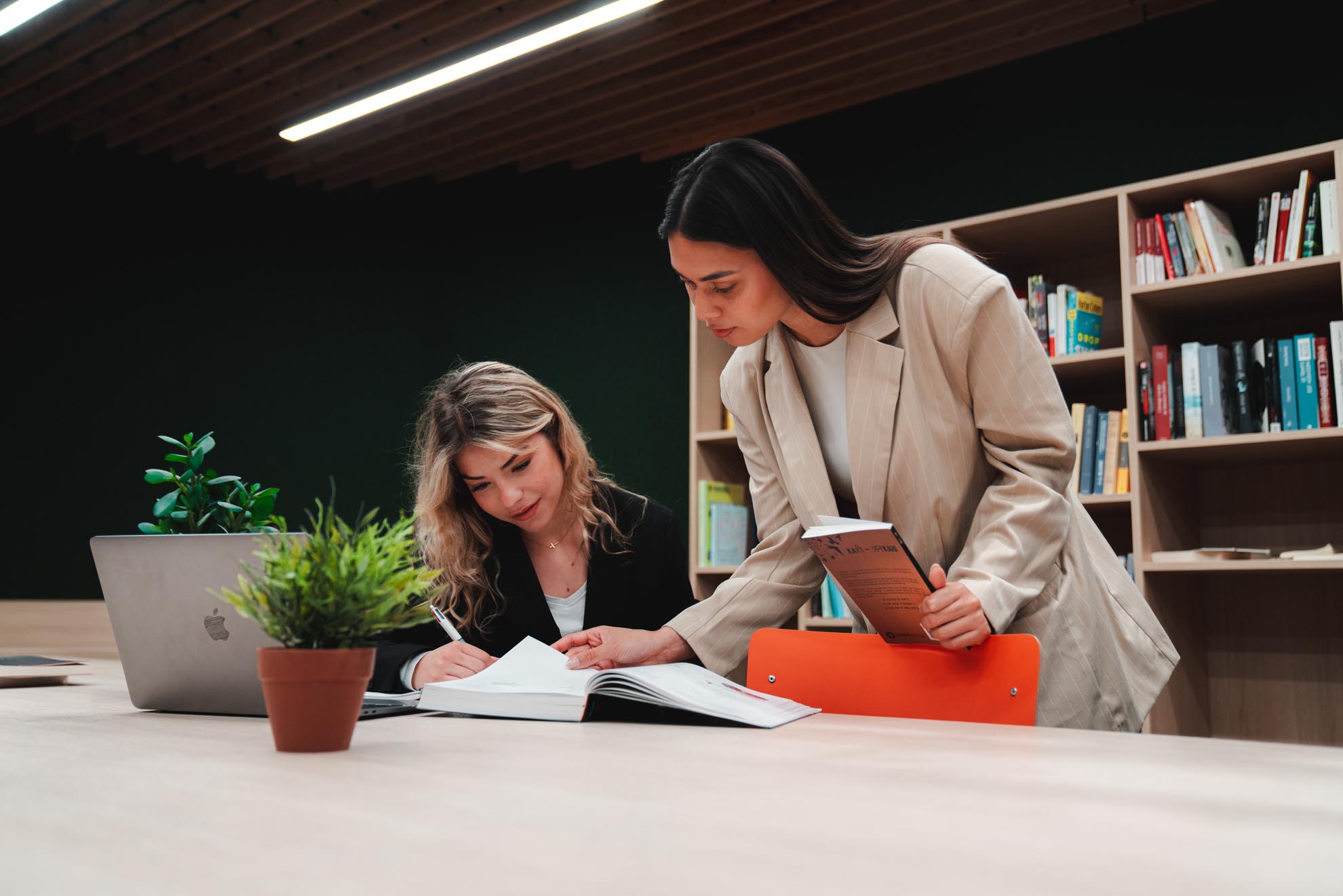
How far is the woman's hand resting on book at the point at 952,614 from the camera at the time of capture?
49.3 inches

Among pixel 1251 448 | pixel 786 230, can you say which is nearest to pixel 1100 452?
pixel 1251 448

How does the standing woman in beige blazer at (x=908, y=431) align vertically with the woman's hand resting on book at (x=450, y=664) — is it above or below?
above

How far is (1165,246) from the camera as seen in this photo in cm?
308

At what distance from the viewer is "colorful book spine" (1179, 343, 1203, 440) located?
2947mm

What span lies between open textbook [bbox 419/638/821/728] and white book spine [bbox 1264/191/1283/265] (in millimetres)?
2423

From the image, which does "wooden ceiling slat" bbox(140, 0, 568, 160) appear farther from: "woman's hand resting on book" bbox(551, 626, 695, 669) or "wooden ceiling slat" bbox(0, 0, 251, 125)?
"woman's hand resting on book" bbox(551, 626, 695, 669)

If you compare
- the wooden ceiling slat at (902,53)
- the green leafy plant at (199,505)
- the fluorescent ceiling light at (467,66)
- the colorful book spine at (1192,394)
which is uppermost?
the wooden ceiling slat at (902,53)

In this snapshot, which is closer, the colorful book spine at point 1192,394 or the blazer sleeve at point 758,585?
the blazer sleeve at point 758,585

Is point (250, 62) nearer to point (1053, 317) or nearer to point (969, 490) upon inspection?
point (1053, 317)

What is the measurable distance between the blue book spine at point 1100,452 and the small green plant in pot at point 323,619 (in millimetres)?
2722

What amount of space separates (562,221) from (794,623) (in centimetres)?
245

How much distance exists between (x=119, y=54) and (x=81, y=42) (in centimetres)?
13

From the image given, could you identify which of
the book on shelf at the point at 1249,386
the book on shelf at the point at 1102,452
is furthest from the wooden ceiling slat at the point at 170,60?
the book on shelf at the point at 1249,386

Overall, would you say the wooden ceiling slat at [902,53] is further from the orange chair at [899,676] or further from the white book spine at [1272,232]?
the orange chair at [899,676]
